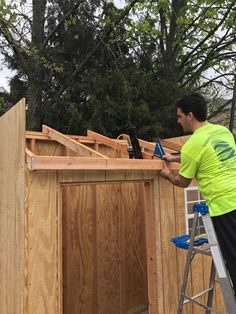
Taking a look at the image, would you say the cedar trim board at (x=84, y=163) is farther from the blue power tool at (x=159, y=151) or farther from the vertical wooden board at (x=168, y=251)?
the vertical wooden board at (x=168, y=251)

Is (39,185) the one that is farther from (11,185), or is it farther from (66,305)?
(66,305)

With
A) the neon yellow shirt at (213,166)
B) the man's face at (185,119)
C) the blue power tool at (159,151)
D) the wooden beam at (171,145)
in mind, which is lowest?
the neon yellow shirt at (213,166)

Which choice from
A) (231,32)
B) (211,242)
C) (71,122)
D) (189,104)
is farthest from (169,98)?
(211,242)

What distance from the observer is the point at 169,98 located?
27.7ft

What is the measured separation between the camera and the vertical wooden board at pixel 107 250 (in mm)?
4656

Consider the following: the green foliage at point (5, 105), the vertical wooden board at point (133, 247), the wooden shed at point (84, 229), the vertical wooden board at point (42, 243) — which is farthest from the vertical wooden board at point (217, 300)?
the green foliage at point (5, 105)

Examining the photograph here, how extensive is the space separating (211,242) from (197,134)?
32.9 inches

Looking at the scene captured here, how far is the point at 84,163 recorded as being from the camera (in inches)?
107

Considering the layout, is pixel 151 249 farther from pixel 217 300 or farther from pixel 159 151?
pixel 217 300

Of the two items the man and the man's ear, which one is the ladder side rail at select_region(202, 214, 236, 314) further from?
the man's ear

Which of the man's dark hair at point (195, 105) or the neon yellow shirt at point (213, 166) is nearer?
the neon yellow shirt at point (213, 166)

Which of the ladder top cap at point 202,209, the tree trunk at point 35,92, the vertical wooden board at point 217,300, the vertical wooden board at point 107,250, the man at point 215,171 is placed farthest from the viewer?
the tree trunk at point 35,92

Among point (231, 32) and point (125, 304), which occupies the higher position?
point (231, 32)

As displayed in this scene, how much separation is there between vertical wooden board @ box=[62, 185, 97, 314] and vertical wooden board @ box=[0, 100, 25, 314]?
1.39m
